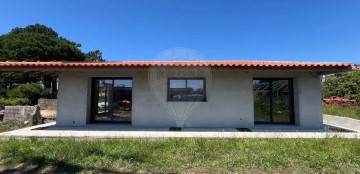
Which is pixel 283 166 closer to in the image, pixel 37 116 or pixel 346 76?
pixel 37 116

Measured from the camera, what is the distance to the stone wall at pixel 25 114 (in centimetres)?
1212

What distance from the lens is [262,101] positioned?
1151cm

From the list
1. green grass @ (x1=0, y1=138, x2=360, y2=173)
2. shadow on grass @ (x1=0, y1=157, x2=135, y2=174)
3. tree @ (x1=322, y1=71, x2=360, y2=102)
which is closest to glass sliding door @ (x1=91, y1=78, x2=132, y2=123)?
green grass @ (x1=0, y1=138, x2=360, y2=173)

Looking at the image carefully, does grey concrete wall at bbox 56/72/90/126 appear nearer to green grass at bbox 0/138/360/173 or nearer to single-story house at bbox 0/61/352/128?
single-story house at bbox 0/61/352/128

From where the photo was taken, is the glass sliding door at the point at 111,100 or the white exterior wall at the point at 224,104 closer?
the white exterior wall at the point at 224,104

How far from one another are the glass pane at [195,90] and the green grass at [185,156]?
3794 mm

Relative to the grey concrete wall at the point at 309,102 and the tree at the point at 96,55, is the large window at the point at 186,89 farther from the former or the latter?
the tree at the point at 96,55

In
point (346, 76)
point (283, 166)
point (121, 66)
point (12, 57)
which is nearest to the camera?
point (283, 166)

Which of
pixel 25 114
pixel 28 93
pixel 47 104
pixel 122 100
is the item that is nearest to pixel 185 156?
pixel 122 100

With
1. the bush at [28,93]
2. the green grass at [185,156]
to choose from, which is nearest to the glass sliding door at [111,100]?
the green grass at [185,156]

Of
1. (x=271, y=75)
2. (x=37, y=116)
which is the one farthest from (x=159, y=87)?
(x=37, y=116)

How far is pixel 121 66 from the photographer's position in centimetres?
944

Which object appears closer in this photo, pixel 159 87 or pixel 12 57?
pixel 159 87

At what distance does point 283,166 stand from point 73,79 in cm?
895
